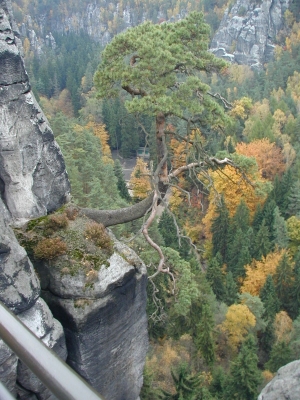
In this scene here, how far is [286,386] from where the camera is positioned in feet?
34.7

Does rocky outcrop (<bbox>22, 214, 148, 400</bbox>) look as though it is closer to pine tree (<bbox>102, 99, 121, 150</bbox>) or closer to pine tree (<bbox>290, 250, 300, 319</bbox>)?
pine tree (<bbox>290, 250, 300, 319</bbox>)

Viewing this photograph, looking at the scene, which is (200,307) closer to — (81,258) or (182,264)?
(182,264)

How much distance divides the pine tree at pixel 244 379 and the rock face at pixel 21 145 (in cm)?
1542

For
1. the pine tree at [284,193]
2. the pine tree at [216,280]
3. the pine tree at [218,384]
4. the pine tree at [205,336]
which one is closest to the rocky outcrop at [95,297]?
the pine tree at [218,384]

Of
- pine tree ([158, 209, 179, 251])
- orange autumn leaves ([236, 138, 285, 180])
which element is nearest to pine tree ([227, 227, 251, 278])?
pine tree ([158, 209, 179, 251])

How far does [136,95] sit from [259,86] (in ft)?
217

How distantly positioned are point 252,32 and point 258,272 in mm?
75935

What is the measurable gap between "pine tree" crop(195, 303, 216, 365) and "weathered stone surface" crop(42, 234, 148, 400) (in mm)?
14807

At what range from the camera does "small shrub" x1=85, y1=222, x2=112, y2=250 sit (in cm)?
870

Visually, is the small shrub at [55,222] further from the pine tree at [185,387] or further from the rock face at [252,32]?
the rock face at [252,32]

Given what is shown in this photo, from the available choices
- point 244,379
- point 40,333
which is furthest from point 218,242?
point 40,333

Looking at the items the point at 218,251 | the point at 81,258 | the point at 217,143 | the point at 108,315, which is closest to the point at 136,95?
the point at 81,258

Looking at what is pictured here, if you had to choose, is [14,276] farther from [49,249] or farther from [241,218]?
[241,218]

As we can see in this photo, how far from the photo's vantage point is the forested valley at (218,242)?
1175 cm
